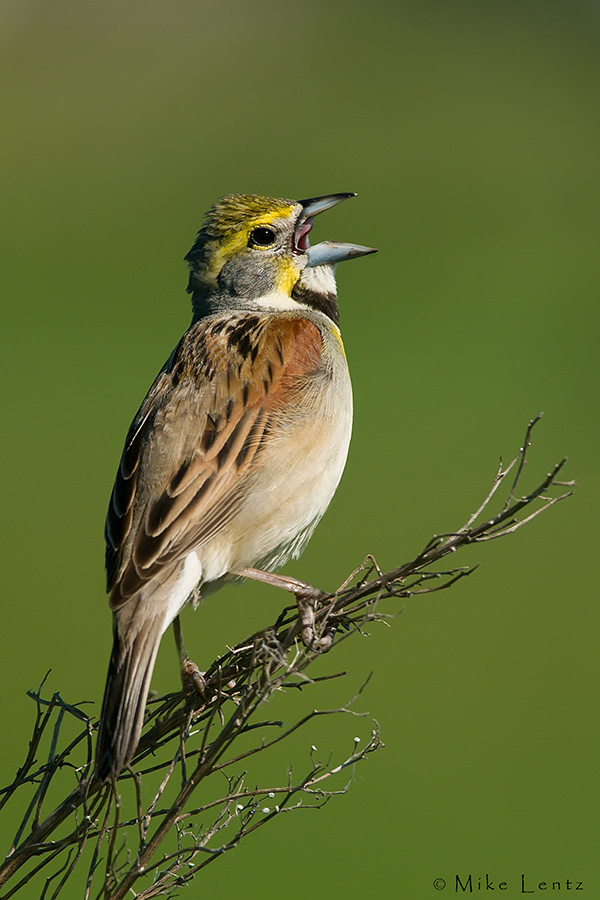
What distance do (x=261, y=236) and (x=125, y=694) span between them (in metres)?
2.49

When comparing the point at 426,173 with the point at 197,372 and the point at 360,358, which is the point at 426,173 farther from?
the point at 197,372

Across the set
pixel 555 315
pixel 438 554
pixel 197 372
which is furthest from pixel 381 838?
pixel 555 315

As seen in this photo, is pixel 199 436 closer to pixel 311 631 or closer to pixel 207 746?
pixel 311 631

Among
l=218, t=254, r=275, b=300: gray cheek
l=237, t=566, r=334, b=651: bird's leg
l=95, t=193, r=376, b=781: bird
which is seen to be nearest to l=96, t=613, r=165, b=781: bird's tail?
l=95, t=193, r=376, b=781: bird

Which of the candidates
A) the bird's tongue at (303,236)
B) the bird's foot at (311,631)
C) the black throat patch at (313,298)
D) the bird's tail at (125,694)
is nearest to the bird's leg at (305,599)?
the bird's foot at (311,631)

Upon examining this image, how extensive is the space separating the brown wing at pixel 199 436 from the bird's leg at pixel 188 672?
1.28 ft

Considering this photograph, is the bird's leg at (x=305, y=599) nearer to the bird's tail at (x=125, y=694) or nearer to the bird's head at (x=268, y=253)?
the bird's tail at (x=125, y=694)

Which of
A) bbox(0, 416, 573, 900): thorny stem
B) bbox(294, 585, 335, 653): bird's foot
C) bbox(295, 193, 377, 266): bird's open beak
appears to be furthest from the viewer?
bbox(295, 193, 377, 266): bird's open beak

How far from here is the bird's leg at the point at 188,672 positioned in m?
3.65

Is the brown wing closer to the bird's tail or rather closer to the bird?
the bird

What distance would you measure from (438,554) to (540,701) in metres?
6.06

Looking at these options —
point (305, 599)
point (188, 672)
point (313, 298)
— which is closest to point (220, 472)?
point (305, 599)

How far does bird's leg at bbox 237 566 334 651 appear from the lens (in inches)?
138

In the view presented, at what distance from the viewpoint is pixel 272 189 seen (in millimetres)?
17078
